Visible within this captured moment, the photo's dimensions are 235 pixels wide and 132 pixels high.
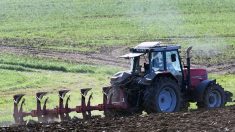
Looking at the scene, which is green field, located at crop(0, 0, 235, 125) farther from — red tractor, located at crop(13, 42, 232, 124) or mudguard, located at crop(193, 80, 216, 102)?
mudguard, located at crop(193, 80, 216, 102)

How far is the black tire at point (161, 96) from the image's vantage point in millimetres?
20312

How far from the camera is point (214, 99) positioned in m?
22.1

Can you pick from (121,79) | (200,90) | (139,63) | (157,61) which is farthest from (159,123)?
(200,90)

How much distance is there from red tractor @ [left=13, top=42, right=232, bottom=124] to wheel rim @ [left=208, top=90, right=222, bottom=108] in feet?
0.54

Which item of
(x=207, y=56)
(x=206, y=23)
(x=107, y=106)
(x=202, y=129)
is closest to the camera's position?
→ (x=202, y=129)

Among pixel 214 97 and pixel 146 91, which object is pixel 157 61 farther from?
pixel 214 97

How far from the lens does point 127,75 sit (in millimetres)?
20922

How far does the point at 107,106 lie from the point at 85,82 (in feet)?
36.4

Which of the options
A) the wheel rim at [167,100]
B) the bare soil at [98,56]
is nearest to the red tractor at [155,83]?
the wheel rim at [167,100]

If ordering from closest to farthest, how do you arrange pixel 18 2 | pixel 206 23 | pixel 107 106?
pixel 107 106
pixel 206 23
pixel 18 2

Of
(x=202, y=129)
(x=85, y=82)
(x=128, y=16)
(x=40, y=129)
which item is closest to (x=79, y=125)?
(x=40, y=129)

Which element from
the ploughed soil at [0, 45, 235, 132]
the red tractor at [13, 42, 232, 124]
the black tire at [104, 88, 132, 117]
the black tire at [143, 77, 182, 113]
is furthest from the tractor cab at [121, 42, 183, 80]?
the ploughed soil at [0, 45, 235, 132]

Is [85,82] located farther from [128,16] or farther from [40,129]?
[128,16]

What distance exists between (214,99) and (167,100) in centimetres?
182
